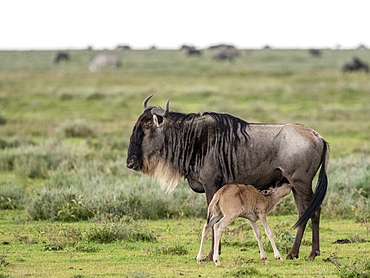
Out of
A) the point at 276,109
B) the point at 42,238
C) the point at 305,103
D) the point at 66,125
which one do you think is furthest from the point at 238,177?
the point at 305,103

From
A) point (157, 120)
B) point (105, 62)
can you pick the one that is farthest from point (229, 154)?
A: point (105, 62)

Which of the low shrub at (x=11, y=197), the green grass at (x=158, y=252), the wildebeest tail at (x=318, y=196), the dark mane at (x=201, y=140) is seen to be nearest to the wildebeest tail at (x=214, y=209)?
the green grass at (x=158, y=252)

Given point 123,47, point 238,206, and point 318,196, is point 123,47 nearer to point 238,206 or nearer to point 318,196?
point 318,196

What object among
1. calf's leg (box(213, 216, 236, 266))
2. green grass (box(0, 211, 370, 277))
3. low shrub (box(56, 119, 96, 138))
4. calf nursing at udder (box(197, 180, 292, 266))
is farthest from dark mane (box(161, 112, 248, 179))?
low shrub (box(56, 119, 96, 138))

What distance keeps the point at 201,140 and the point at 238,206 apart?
1.25 meters

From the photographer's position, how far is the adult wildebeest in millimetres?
8422

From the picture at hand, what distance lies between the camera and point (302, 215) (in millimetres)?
8484

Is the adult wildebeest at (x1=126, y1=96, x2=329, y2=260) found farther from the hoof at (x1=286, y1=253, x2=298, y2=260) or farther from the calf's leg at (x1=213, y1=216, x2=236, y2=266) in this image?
the calf's leg at (x1=213, y1=216, x2=236, y2=266)

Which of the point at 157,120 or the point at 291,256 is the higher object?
the point at 157,120

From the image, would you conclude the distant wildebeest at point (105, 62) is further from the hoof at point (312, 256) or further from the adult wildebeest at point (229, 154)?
the hoof at point (312, 256)

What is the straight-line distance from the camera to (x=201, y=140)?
29.0ft

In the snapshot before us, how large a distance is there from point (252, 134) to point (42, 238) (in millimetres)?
3650

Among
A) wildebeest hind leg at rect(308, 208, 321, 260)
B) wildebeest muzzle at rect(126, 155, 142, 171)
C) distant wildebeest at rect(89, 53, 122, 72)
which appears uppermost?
distant wildebeest at rect(89, 53, 122, 72)

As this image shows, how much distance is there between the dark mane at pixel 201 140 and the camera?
870 centimetres
